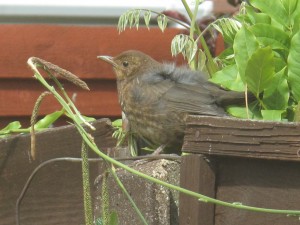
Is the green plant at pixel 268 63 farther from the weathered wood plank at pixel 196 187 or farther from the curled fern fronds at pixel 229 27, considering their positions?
the weathered wood plank at pixel 196 187

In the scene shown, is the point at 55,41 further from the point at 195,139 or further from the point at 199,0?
the point at 195,139

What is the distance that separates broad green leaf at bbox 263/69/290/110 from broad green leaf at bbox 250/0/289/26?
197 millimetres

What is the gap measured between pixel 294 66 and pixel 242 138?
43 cm

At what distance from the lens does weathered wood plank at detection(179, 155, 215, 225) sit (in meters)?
1.89

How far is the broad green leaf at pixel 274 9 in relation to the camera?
7.73 ft

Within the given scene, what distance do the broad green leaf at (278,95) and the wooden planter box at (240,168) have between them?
14.4 inches

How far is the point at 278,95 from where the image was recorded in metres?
2.22

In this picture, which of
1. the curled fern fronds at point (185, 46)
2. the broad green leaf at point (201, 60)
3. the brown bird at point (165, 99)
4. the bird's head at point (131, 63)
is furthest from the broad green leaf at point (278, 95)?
the bird's head at point (131, 63)

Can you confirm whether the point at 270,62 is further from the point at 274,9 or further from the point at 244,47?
the point at 274,9

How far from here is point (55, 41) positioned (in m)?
5.29

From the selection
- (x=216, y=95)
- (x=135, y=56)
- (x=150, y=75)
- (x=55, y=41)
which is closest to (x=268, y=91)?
(x=216, y=95)

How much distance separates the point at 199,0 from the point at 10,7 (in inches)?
109

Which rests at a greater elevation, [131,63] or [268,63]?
[268,63]

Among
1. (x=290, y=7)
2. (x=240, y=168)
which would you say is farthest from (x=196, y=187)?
(x=290, y=7)
